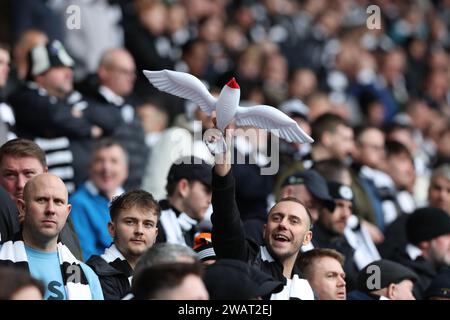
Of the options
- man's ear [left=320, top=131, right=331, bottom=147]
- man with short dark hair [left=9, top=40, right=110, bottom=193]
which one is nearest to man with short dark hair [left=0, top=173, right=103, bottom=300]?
man with short dark hair [left=9, top=40, right=110, bottom=193]

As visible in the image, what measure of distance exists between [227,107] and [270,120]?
0.41 meters

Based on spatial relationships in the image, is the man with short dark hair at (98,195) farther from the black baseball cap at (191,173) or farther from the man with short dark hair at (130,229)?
the man with short dark hair at (130,229)

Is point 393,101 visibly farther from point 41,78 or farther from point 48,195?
point 48,195

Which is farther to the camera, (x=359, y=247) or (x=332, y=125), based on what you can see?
(x=332, y=125)

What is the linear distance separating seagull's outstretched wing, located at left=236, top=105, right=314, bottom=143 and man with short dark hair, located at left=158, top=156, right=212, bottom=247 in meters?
1.48

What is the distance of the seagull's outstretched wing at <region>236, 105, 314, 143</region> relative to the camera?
6.82 m

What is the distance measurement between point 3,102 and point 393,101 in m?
8.85

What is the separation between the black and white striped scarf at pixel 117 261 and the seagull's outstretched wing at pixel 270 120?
1.07 metres

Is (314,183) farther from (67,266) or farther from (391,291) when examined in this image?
(67,266)

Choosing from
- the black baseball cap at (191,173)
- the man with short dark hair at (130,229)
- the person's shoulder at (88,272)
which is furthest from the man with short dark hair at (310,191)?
the person's shoulder at (88,272)

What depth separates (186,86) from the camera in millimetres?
6875

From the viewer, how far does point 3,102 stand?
8.96 metres

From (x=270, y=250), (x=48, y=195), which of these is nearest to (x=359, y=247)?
(x=270, y=250)

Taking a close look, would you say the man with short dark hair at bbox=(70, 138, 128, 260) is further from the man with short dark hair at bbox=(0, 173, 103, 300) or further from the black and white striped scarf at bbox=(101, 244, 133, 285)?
the man with short dark hair at bbox=(0, 173, 103, 300)
